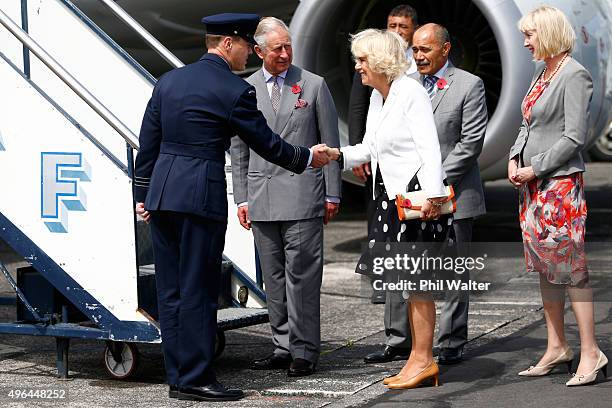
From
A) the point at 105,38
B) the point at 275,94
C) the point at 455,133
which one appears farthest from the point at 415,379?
the point at 105,38

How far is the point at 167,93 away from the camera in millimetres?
4988

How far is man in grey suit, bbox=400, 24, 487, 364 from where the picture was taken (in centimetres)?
562

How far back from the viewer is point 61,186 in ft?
17.3

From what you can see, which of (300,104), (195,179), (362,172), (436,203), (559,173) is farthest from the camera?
(362,172)

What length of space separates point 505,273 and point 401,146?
130 inches

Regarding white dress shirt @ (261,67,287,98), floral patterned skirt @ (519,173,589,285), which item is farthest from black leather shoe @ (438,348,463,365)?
white dress shirt @ (261,67,287,98)

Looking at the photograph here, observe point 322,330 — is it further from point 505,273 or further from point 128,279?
point 505,273

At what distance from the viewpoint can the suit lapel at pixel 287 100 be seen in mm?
5559

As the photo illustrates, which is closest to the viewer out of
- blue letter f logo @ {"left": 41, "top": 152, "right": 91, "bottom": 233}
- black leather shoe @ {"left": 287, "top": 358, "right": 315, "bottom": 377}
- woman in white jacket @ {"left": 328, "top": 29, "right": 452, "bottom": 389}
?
woman in white jacket @ {"left": 328, "top": 29, "right": 452, "bottom": 389}

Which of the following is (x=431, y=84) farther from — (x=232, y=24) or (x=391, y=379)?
(x=391, y=379)

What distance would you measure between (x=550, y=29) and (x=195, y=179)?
58.1 inches

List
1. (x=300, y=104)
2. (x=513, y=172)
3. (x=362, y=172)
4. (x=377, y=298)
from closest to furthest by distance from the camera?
(x=513, y=172)
(x=300, y=104)
(x=362, y=172)
(x=377, y=298)

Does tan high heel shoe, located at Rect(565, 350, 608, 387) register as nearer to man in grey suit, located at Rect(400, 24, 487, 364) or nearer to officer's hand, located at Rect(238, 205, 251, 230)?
man in grey suit, located at Rect(400, 24, 487, 364)

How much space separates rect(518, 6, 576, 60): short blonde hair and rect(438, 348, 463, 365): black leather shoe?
1.38 m
